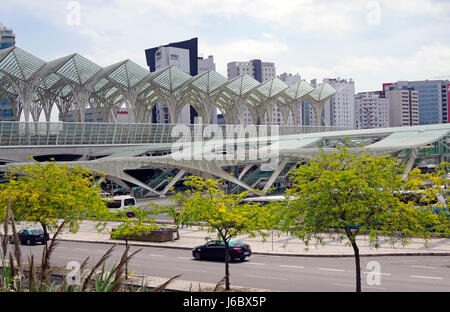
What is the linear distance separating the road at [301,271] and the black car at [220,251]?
0.34 meters

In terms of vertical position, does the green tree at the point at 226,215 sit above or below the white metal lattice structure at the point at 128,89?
below

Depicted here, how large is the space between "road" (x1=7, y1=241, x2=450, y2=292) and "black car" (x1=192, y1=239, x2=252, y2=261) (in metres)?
0.34

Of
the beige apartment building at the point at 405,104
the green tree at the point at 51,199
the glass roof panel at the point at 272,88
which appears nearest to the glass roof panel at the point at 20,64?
the glass roof panel at the point at 272,88

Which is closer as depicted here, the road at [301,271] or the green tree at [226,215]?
the green tree at [226,215]

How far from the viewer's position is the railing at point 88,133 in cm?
6141

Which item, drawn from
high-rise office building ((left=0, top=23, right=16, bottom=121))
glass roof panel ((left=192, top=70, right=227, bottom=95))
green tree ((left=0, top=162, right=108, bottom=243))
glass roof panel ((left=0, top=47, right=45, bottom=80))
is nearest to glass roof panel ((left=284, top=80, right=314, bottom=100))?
glass roof panel ((left=192, top=70, right=227, bottom=95))

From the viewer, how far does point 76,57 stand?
7400 cm

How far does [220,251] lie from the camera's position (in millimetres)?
24047

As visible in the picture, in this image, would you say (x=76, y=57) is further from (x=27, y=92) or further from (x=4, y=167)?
(x=4, y=167)

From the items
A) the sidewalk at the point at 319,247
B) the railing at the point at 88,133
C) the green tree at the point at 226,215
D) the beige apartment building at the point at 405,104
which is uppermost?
the beige apartment building at the point at 405,104

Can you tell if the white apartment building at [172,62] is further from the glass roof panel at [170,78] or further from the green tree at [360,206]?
the green tree at [360,206]
